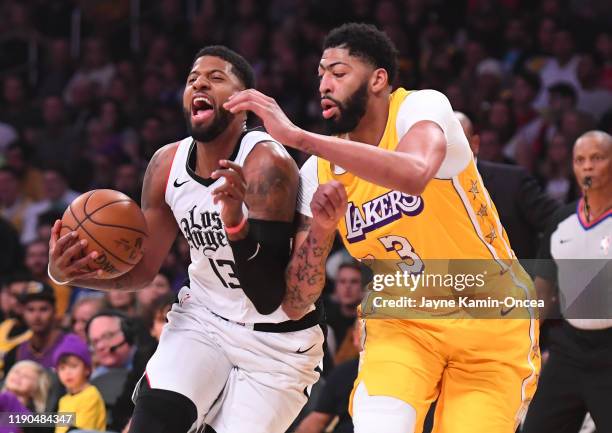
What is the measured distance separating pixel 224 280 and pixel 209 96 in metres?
0.87

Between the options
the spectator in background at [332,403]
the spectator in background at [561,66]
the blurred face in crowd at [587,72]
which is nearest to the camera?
the spectator in background at [332,403]

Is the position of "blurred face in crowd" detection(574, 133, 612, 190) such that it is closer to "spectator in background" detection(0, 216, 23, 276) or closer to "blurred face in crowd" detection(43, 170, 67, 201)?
"spectator in background" detection(0, 216, 23, 276)

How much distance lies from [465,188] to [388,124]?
16.6 inches

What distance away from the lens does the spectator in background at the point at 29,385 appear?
272 inches

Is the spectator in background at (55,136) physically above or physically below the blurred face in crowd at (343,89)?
below

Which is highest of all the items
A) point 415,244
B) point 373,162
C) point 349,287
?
point 373,162

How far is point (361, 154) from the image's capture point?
388 centimetres

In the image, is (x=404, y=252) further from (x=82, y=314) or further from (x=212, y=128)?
(x=82, y=314)

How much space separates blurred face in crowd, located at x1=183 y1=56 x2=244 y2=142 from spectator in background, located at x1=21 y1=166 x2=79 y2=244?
6.19 meters

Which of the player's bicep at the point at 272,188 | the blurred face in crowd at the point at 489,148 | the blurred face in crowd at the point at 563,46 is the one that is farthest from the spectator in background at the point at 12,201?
the player's bicep at the point at 272,188

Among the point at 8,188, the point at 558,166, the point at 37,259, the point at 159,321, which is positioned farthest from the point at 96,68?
the point at 159,321

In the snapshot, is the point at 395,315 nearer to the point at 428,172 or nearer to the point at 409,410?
the point at 409,410

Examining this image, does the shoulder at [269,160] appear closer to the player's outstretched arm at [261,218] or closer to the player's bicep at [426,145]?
the player's outstretched arm at [261,218]

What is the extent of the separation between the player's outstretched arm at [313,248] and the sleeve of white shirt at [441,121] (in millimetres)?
435
